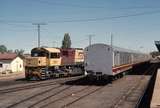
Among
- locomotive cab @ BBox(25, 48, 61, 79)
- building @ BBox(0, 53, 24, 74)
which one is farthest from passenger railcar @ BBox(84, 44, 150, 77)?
building @ BBox(0, 53, 24, 74)

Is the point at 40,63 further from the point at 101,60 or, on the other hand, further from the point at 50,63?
the point at 101,60

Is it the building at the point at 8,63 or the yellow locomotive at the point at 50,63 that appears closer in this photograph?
the yellow locomotive at the point at 50,63

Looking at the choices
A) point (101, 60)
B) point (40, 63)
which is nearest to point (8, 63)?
point (40, 63)

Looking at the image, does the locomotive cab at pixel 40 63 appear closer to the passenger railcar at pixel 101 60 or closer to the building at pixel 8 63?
the passenger railcar at pixel 101 60

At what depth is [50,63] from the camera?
105ft

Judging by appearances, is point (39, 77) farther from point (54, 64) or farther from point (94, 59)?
point (94, 59)

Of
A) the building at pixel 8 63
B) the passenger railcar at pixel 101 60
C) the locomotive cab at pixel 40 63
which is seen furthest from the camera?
the building at pixel 8 63

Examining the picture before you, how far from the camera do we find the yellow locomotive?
30.9 meters

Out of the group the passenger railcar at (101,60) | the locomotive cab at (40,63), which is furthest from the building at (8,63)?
the passenger railcar at (101,60)

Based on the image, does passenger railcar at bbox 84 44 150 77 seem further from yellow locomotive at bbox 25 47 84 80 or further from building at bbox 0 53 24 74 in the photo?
building at bbox 0 53 24 74

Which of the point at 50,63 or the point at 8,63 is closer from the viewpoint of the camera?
the point at 50,63

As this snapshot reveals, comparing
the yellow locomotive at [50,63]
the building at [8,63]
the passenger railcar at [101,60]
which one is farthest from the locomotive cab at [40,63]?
the building at [8,63]

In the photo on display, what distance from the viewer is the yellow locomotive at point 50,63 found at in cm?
3094

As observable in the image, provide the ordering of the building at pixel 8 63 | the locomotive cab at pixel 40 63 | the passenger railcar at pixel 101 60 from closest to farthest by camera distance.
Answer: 1. the passenger railcar at pixel 101 60
2. the locomotive cab at pixel 40 63
3. the building at pixel 8 63
